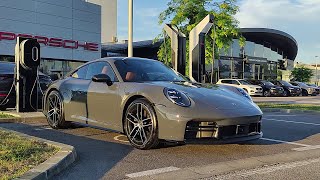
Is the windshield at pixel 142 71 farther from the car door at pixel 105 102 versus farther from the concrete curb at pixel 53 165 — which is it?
the concrete curb at pixel 53 165

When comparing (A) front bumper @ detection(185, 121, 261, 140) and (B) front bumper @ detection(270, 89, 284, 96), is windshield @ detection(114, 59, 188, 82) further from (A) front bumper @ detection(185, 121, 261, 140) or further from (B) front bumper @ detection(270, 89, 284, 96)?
(B) front bumper @ detection(270, 89, 284, 96)

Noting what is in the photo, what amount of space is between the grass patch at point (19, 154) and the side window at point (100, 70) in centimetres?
172

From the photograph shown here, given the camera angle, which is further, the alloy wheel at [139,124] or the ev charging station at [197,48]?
the ev charging station at [197,48]

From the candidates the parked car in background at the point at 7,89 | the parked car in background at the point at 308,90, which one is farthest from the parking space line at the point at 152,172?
the parked car in background at the point at 308,90

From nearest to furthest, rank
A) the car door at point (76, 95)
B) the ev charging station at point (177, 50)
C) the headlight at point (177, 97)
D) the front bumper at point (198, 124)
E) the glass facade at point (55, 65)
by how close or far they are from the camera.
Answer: the front bumper at point (198, 124) < the headlight at point (177, 97) < the car door at point (76, 95) < the ev charging station at point (177, 50) < the glass facade at point (55, 65)

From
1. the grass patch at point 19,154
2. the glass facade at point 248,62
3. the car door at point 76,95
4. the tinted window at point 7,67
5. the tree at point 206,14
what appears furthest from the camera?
the glass facade at point 248,62

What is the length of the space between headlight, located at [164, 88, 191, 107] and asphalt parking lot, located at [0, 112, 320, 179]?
23.6 inches

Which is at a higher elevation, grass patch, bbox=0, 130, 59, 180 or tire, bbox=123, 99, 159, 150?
tire, bbox=123, 99, 159, 150

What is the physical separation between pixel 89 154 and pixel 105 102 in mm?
1233

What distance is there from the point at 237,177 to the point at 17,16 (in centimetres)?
3433

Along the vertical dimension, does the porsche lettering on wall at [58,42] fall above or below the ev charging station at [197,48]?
above

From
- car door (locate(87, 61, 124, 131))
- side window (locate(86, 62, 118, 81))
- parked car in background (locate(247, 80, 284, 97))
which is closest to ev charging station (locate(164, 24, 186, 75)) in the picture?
side window (locate(86, 62, 118, 81))

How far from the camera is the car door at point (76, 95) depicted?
729 cm

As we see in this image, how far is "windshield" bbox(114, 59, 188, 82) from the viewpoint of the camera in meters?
6.67
